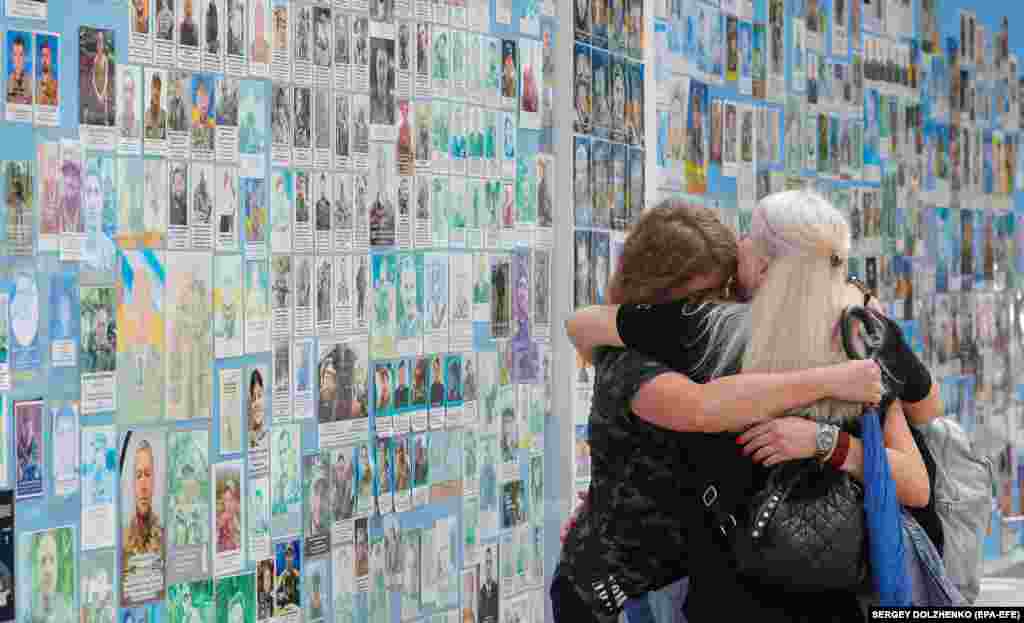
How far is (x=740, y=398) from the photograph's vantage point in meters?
2.38

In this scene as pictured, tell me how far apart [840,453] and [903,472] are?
0.43ft

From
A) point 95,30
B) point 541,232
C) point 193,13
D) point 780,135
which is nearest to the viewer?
point 95,30

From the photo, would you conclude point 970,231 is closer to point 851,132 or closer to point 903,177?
point 903,177

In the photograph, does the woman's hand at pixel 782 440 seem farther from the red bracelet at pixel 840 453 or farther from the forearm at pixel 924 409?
the forearm at pixel 924 409

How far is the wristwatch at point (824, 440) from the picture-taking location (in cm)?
237

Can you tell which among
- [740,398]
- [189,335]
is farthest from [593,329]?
[189,335]

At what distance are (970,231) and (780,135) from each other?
210cm

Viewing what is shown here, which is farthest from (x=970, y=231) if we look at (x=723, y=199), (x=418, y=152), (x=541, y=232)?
(x=418, y=152)

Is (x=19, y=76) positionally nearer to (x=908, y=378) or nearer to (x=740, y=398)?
(x=740, y=398)

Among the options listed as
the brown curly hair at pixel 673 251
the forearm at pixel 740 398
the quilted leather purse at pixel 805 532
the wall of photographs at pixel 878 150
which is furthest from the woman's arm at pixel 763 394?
the wall of photographs at pixel 878 150

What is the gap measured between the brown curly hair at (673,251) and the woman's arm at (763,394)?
210mm

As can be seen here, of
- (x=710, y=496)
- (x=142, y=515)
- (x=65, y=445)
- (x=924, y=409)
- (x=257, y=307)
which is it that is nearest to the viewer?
(x=710, y=496)

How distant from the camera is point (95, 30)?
2.85 meters

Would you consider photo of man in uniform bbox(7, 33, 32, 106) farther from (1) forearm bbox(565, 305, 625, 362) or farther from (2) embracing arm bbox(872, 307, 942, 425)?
(2) embracing arm bbox(872, 307, 942, 425)
